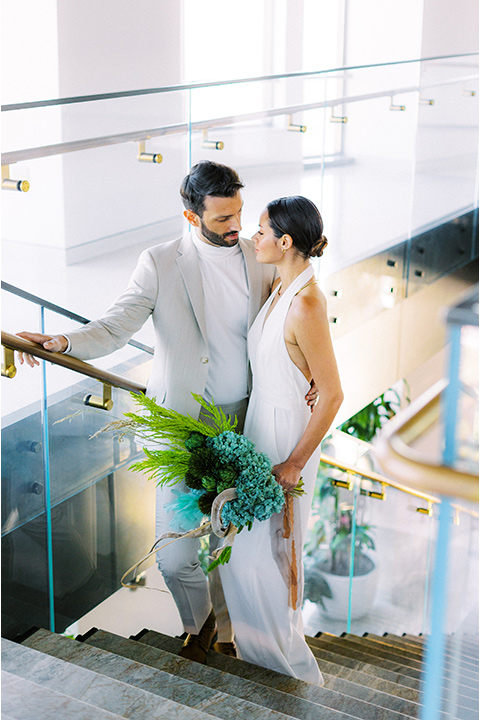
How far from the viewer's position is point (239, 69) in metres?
7.65

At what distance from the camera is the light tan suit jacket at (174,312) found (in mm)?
2744

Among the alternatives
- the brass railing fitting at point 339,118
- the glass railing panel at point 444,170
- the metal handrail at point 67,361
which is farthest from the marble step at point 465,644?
the glass railing panel at point 444,170

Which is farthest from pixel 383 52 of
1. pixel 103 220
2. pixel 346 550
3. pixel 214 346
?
pixel 214 346

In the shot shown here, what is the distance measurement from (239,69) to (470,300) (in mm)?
7221

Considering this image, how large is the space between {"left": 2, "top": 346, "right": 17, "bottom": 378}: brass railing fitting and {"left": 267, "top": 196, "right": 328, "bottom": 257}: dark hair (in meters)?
0.94

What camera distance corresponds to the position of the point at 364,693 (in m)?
2.86


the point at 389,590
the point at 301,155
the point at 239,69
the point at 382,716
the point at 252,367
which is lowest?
the point at 389,590

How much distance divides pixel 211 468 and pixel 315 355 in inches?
19.9

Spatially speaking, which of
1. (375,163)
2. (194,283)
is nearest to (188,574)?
(194,283)

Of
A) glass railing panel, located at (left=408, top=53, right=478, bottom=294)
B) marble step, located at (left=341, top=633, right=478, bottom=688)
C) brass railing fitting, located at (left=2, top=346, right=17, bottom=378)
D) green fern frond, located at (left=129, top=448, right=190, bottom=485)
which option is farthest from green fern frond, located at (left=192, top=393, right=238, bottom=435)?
glass railing panel, located at (left=408, top=53, right=478, bottom=294)

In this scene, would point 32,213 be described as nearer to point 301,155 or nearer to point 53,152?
point 53,152

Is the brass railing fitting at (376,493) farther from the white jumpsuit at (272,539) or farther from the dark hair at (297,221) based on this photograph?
the dark hair at (297,221)

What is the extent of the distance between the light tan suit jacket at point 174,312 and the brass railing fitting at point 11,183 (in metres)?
0.79

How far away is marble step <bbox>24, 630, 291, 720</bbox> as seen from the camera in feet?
7.47
